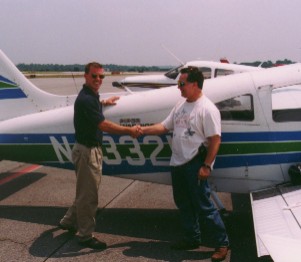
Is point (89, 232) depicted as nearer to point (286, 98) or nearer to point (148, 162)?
point (148, 162)

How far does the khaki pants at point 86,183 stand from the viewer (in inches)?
190

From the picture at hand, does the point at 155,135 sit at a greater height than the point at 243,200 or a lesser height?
greater

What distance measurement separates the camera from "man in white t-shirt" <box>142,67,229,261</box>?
435 cm

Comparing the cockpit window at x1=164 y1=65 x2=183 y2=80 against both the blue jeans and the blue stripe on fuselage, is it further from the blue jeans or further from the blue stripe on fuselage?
the blue jeans

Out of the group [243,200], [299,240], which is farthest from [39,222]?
[299,240]

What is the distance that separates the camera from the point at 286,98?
18.5 feet

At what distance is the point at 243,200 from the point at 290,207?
2223 millimetres

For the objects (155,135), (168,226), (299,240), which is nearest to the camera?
(299,240)

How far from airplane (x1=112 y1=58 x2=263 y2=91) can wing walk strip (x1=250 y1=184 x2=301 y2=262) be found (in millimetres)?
8254

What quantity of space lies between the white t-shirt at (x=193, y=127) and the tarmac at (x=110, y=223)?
1185mm

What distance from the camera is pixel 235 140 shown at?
502 cm

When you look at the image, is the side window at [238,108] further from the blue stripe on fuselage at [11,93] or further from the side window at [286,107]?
the blue stripe on fuselage at [11,93]

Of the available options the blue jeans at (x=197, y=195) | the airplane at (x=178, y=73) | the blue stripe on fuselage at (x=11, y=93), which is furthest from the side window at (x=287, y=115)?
the airplane at (x=178, y=73)

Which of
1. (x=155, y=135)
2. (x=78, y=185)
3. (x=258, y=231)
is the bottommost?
(x=258, y=231)
